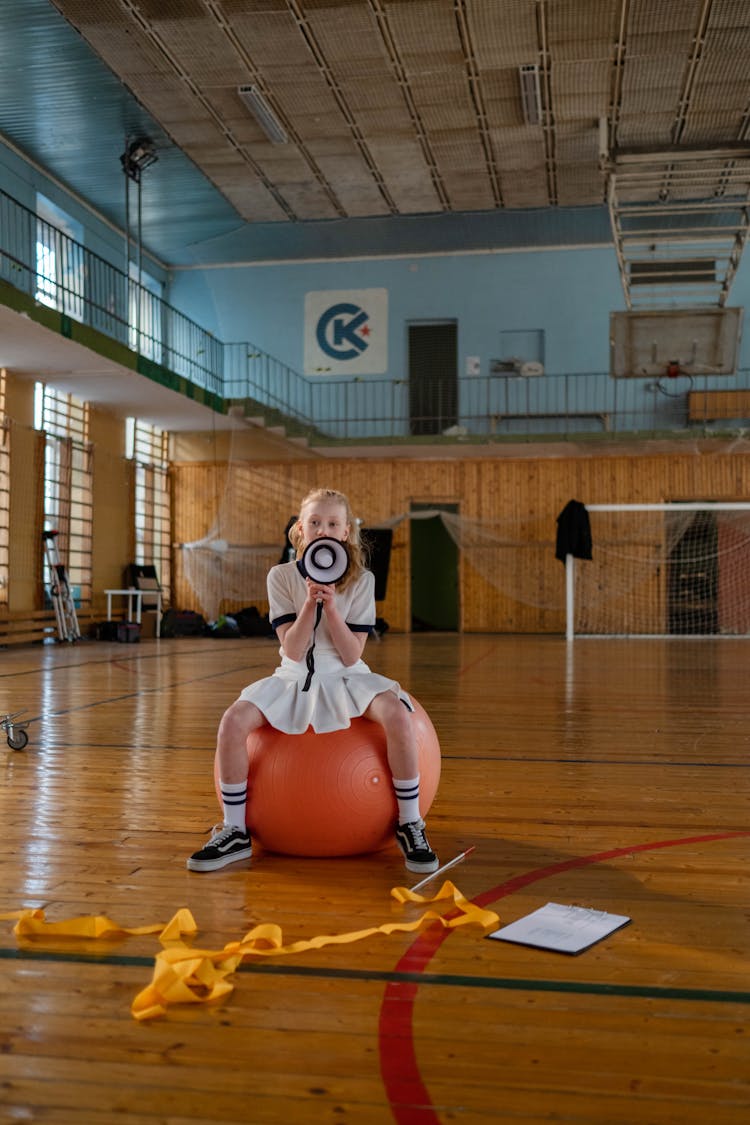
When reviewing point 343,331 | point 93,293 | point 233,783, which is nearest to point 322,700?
point 233,783

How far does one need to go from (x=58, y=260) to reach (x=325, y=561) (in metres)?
13.5

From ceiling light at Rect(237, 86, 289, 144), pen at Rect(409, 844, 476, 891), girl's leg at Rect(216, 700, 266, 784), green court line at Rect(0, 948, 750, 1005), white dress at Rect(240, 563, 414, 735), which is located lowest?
pen at Rect(409, 844, 476, 891)

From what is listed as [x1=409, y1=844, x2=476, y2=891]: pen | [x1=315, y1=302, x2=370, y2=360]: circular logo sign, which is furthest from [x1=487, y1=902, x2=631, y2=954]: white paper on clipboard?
Result: [x1=315, y1=302, x2=370, y2=360]: circular logo sign

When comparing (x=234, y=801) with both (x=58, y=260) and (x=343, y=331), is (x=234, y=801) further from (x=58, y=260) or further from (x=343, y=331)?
(x=343, y=331)

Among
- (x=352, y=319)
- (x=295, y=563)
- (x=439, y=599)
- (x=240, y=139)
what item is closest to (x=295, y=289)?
(x=352, y=319)

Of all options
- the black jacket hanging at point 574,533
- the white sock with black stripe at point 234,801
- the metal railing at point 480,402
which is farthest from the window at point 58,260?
the white sock with black stripe at point 234,801

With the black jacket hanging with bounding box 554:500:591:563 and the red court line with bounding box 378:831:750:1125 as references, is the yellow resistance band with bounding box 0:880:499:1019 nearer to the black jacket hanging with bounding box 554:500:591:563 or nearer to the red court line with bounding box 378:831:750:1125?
the red court line with bounding box 378:831:750:1125

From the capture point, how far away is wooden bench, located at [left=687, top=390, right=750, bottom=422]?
60.3 feet

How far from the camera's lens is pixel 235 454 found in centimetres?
1897

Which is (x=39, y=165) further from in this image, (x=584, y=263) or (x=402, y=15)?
(x=584, y=263)

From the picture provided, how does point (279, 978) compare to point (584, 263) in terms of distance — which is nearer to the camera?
point (279, 978)

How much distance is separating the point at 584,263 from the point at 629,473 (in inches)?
171

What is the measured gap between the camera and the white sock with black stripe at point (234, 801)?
298 cm

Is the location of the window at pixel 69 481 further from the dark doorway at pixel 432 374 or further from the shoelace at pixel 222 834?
the shoelace at pixel 222 834
